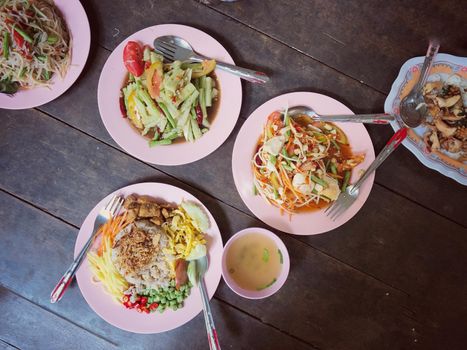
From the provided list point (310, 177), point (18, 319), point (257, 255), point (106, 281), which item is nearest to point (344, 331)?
point (257, 255)

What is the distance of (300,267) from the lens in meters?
2.08

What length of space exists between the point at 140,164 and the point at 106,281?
62cm

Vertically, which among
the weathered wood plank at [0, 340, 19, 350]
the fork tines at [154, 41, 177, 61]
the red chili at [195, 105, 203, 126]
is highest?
the fork tines at [154, 41, 177, 61]

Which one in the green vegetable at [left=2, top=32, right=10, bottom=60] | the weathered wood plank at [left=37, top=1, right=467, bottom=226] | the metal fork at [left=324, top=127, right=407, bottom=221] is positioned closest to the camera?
the green vegetable at [left=2, top=32, right=10, bottom=60]

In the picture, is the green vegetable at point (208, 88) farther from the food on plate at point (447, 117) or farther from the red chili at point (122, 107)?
the food on plate at point (447, 117)

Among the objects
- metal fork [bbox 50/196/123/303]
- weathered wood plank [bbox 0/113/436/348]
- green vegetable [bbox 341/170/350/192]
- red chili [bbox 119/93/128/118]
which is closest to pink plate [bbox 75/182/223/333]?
metal fork [bbox 50/196/123/303]

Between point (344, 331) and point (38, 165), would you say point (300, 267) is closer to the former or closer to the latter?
point (344, 331)

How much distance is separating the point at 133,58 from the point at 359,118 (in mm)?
1151

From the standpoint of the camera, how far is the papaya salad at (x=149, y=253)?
6.15 ft

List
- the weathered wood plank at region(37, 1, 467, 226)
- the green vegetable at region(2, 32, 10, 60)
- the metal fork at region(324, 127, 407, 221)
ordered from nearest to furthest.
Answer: the green vegetable at region(2, 32, 10, 60) → the metal fork at region(324, 127, 407, 221) → the weathered wood plank at region(37, 1, 467, 226)

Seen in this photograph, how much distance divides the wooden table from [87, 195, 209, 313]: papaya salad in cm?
20

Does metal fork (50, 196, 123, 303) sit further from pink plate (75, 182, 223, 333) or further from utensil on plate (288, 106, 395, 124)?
utensil on plate (288, 106, 395, 124)

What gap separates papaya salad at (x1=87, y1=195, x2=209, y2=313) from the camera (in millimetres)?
1876

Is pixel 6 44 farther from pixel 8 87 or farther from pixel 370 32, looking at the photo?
pixel 370 32
